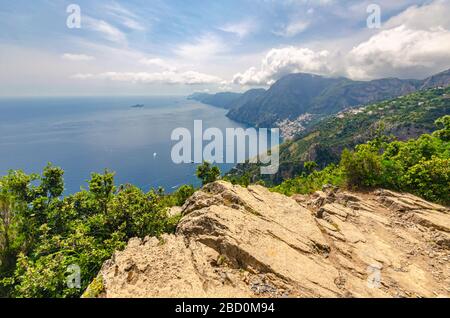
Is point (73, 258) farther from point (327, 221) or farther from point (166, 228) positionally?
point (327, 221)

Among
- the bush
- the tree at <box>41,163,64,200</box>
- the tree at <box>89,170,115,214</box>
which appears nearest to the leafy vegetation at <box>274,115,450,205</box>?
the bush

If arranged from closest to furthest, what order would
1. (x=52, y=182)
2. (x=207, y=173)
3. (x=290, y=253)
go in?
(x=290, y=253), (x=52, y=182), (x=207, y=173)

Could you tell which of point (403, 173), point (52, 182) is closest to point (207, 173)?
point (52, 182)

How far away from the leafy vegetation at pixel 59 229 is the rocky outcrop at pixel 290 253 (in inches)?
129

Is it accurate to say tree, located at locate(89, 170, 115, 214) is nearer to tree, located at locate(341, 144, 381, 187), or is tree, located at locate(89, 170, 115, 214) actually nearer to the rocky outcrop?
the rocky outcrop

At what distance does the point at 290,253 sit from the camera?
63.1 feet

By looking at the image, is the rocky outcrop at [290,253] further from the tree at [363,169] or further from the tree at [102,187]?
the tree at [102,187]

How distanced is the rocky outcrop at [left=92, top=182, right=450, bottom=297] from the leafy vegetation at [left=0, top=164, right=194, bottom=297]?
3279mm

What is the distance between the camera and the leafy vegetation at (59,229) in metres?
19.5

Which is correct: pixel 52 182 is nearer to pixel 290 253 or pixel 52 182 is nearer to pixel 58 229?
pixel 58 229

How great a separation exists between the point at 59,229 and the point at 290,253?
28.5 metres

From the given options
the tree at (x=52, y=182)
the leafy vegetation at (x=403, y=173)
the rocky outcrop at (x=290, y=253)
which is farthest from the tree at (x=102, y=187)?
the leafy vegetation at (x=403, y=173)

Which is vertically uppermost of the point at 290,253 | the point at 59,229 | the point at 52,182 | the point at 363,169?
the point at 363,169
